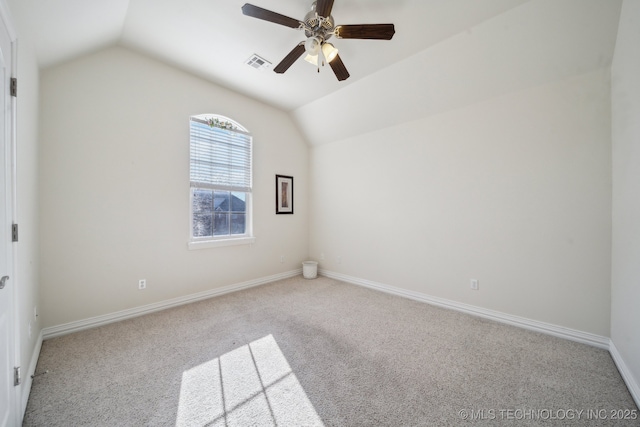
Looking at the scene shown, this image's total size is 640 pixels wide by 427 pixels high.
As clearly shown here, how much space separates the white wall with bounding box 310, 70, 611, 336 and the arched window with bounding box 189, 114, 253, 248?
6.26ft

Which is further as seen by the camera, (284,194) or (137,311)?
(284,194)

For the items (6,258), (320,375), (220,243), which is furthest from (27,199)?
(320,375)

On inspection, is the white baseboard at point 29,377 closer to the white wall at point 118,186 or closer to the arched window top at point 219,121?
the white wall at point 118,186

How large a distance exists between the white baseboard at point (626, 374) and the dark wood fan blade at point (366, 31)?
304cm

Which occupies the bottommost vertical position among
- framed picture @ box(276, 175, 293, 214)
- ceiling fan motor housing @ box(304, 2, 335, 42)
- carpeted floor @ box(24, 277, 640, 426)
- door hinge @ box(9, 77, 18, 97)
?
carpeted floor @ box(24, 277, 640, 426)

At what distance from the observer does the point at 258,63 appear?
9.73ft

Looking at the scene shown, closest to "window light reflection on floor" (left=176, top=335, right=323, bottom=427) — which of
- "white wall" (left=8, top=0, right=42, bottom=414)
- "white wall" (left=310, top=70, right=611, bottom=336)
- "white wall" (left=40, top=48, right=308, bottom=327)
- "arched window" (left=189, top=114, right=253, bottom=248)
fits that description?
"white wall" (left=8, top=0, right=42, bottom=414)

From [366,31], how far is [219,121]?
2479 mm

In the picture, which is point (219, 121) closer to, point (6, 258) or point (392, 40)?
point (392, 40)

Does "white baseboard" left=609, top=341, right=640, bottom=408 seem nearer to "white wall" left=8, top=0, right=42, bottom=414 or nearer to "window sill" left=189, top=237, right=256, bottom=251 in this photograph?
"white wall" left=8, top=0, right=42, bottom=414

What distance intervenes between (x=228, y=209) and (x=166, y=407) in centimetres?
261

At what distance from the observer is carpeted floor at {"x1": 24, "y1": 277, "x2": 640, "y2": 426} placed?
4.90 ft

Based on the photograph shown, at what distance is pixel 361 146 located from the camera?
4.11 meters

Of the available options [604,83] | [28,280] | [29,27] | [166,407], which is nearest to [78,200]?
[28,280]
